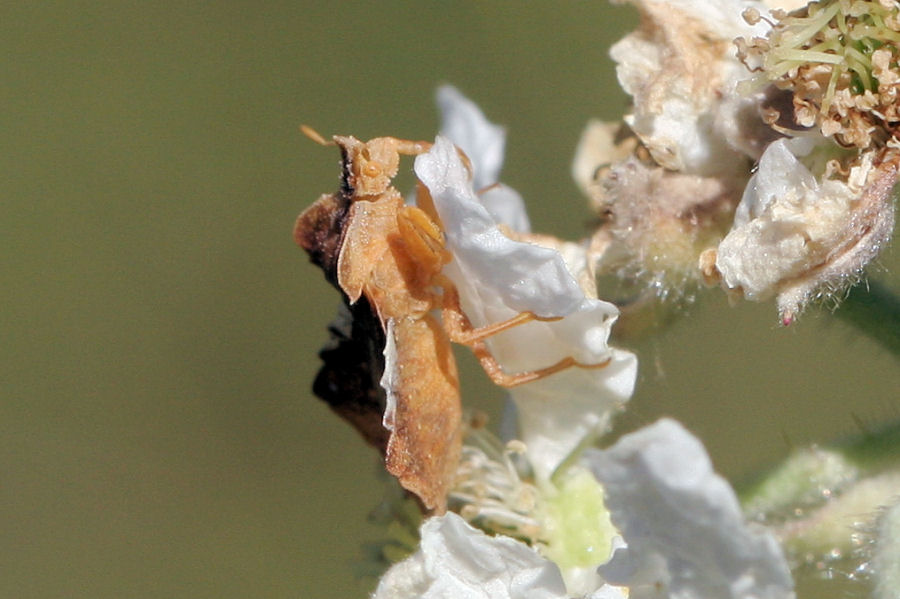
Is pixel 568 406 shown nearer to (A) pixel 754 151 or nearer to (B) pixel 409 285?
(B) pixel 409 285

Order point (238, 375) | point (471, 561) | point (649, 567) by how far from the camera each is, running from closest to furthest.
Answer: point (649, 567), point (471, 561), point (238, 375)

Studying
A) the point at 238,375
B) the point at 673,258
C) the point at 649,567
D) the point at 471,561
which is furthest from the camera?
the point at 238,375

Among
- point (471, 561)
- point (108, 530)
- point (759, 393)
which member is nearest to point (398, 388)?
point (471, 561)

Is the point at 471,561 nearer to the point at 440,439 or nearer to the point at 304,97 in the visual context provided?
the point at 440,439

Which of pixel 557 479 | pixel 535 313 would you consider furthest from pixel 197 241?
pixel 535 313

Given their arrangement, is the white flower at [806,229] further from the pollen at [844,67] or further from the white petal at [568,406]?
the white petal at [568,406]

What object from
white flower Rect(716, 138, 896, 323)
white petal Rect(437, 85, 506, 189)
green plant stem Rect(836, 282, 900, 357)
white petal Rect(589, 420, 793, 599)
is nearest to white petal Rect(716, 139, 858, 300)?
white flower Rect(716, 138, 896, 323)
